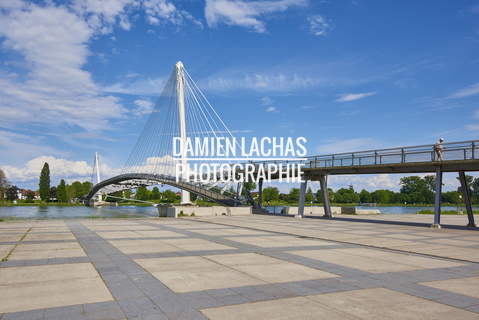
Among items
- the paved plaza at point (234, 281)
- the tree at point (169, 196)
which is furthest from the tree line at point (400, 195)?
the paved plaza at point (234, 281)

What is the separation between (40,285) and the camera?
26.5 ft

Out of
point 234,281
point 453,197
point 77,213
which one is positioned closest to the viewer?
point 234,281

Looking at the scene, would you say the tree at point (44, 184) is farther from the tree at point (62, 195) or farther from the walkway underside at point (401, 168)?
the walkway underside at point (401, 168)

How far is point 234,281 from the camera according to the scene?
335 inches

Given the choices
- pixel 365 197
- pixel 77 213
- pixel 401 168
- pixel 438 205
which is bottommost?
pixel 77 213

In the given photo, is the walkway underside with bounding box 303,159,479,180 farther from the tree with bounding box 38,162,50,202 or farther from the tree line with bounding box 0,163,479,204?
the tree with bounding box 38,162,50,202

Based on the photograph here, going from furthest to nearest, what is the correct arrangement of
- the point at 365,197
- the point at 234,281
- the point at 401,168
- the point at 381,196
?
the point at 365,197, the point at 381,196, the point at 401,168, the point at 234,281

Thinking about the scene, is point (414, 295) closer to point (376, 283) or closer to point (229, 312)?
point (376, 283)

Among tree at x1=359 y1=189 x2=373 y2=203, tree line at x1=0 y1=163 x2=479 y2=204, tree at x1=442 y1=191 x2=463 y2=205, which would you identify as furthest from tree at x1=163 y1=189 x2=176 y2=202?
tree at x1=442 y1=191 x2=463 y2=205

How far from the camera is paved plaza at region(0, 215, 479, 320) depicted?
21.1 feet

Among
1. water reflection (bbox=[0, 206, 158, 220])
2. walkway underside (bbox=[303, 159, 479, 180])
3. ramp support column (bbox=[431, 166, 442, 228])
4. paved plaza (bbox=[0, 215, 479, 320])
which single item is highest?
walkway underside (bbox=[303, 159, 479, 180])

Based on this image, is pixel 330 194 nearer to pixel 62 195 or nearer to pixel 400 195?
pixel 400 195

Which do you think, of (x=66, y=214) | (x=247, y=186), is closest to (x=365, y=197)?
(x=247, y=186)

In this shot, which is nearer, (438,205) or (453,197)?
(438,205)
